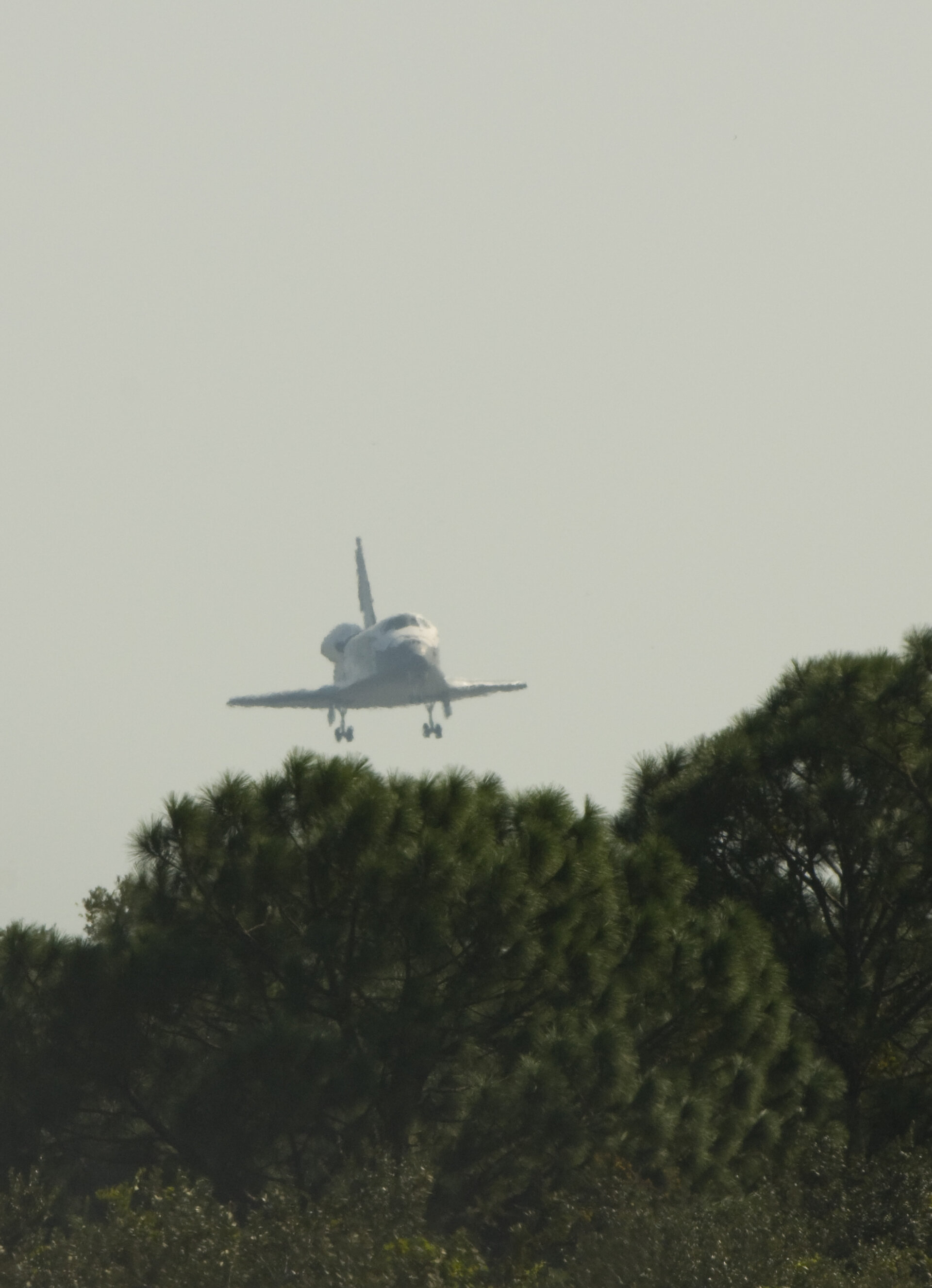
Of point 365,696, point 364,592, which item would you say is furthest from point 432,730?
point 364,592

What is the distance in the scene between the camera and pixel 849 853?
26.5m

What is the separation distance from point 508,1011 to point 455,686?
72.6 metres

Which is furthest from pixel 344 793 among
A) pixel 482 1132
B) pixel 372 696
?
pixel 372 696

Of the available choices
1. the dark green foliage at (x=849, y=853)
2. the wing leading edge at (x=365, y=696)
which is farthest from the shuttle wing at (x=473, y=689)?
the dark green foliage at (x=849, y=853)

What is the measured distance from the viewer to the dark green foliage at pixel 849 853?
85.3 ft

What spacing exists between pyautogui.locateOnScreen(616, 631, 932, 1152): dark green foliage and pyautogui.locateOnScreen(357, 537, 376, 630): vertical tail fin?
4251 inches

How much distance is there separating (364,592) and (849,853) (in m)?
115

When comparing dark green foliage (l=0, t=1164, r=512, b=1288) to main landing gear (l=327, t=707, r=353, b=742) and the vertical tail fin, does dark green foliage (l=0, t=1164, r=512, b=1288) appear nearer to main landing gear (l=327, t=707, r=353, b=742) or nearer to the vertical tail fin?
main landing gear (l=327, t=707, r=353, b=742)

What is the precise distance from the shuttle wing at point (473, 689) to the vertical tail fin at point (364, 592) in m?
32.8

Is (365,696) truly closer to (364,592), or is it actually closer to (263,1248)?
(364,592)

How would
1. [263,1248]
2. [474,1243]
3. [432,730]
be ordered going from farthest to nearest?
1. [432,730]
2. [474,1243]
3. [263,1248]

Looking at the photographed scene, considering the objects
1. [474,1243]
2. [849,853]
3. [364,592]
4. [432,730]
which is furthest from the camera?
[364,592]

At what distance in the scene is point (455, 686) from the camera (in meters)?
94.9

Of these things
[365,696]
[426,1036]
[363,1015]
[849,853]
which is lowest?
[426,1036]
